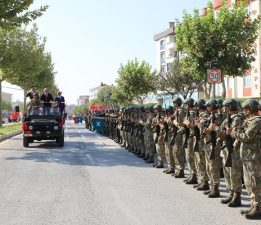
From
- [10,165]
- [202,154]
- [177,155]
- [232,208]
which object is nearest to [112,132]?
[10,165]

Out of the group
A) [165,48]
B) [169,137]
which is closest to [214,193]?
[169,137]

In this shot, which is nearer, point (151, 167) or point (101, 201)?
point (101, 201)

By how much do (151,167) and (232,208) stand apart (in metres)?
5.62

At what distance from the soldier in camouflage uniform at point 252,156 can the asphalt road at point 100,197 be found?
30cm

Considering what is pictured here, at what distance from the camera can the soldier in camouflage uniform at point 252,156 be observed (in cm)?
676

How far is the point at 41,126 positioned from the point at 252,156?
1374 centimetres

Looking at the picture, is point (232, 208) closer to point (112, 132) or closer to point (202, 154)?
point (202, 154)

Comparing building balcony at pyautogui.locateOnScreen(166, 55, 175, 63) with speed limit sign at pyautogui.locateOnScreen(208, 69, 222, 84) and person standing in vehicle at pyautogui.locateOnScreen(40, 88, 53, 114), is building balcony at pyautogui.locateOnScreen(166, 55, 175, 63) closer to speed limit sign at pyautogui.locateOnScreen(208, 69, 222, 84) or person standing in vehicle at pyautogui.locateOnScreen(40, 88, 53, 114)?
person standing in vehicle at pyautogui.locateOnScreen(40, 88, 53, 114)

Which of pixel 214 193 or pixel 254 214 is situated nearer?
pixel 254 214

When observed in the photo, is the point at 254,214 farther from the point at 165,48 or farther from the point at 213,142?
the point at 165,48

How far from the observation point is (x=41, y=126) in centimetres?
1959

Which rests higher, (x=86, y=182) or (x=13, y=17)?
(x=13, y=17)

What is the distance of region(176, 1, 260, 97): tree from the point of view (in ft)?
75.6

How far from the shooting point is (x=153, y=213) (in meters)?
7.23
